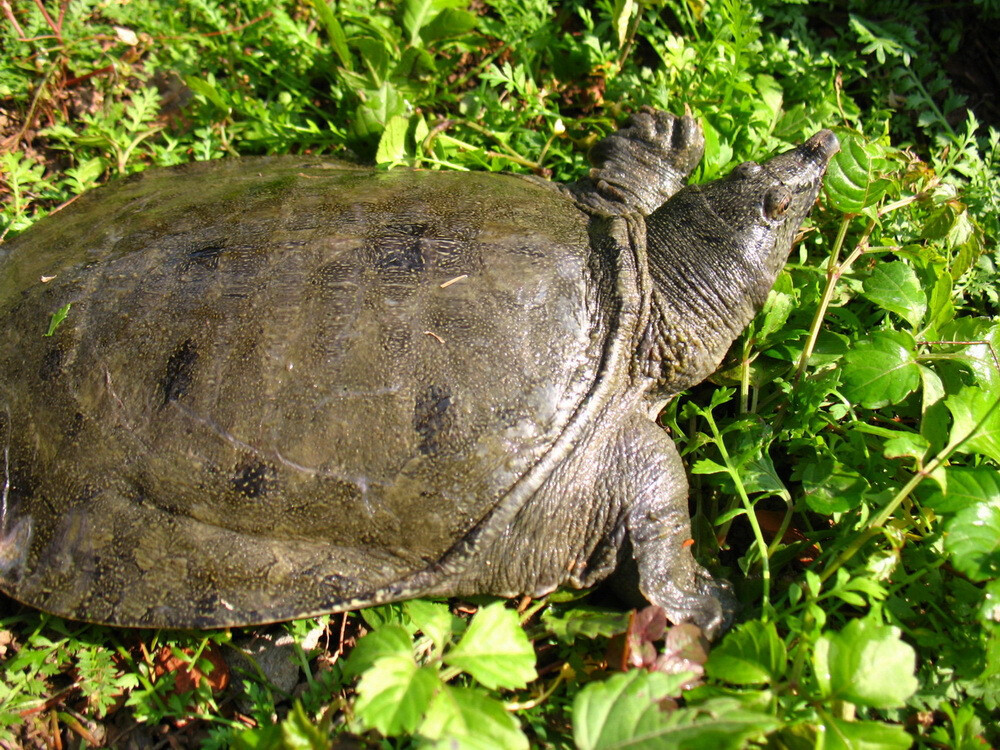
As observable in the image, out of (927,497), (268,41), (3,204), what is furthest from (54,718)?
(268,41)

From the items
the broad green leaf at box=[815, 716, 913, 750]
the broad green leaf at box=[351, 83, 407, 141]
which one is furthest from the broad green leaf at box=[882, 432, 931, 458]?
the broad green leaf at box=[351, 83, 407, 141]

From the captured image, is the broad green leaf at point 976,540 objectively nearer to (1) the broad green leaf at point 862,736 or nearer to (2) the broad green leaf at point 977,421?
(2) the broad green leaf at point 977,421

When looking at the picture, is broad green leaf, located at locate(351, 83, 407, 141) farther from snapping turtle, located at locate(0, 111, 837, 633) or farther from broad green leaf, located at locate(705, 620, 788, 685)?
broad green leaf, located at locate(705, 620, 788, 685)

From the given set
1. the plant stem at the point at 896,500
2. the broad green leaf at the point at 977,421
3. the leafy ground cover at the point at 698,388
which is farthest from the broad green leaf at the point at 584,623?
the broad green leaf at the point at 977,421

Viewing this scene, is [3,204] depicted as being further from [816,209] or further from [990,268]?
[990,268]

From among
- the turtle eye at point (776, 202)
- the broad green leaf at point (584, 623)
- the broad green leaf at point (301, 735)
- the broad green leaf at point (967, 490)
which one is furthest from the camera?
the turtle eye at point (776, 202)

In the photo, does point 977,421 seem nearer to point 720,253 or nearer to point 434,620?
point 720,253
